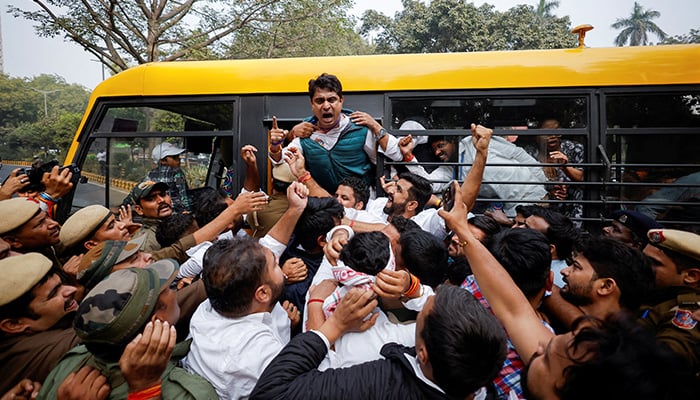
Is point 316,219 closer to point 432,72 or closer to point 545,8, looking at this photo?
point 432,72

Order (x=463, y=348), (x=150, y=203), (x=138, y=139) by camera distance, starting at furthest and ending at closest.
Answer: (x=138, y=139) < (x=150, y=203) < (x=463, y=348)

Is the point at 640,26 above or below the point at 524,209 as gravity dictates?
above

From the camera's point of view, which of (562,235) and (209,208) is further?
(209,208)

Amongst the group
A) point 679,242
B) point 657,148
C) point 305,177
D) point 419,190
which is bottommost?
point 679,242

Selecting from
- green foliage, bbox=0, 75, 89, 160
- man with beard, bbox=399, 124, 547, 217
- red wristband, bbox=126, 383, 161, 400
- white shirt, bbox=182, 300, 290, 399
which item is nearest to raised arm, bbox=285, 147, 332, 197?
man with beard, bbox=399, 124, 547, 217

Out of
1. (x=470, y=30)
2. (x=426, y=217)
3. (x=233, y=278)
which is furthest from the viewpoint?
(x=470, y=30)

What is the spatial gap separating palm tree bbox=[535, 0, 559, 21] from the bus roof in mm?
28274

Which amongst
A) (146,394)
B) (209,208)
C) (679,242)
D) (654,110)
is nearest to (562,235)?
(679,242)

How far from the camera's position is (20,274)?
157cm

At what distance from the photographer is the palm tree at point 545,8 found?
26333mm

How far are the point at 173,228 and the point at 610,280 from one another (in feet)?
9.06

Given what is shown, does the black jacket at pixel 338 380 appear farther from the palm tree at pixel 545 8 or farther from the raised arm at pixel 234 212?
the palm tree at pixel 545 8

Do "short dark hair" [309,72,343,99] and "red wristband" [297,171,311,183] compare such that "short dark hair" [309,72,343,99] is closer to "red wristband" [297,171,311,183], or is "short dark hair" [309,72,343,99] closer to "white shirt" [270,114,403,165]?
"white shirt" [270,114,403,165]

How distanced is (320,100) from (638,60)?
2.39 m
